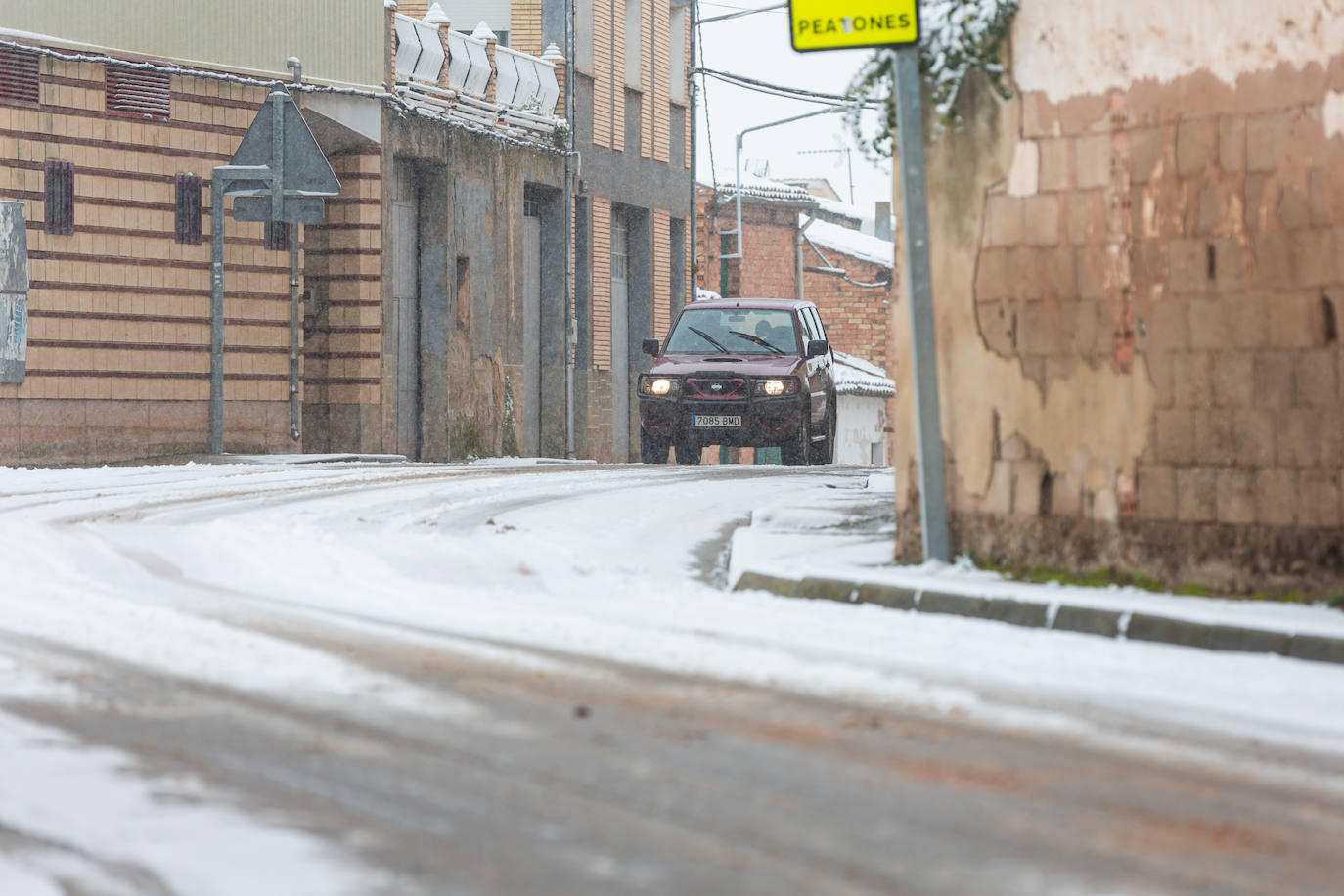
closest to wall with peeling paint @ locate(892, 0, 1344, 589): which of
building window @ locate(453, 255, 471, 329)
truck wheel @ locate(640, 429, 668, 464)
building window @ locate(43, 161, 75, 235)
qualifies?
truck wheel @ locate(640, 429, 668, 464)

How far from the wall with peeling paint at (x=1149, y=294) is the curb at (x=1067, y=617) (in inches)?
30.6

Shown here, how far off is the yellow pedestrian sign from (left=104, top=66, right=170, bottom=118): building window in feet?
51.6

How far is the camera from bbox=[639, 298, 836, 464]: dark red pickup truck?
70.9 feet

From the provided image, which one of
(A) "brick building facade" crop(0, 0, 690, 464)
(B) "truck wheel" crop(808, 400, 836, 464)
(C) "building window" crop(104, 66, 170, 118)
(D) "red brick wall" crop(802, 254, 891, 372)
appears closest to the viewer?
(A) "brick building facade" crop(0, 0, 690, 464)

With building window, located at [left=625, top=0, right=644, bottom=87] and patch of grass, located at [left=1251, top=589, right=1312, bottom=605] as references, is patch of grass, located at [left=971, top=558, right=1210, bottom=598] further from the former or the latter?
building window, located at [left=625, top=0, right=644, bottom=87]

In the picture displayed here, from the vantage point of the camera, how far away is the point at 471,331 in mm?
29422

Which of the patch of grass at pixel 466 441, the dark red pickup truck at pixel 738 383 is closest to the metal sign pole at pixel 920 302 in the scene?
the dark red pickup truck at pixel 738 383

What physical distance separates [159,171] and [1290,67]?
17.7m

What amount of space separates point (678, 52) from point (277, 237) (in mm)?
16559

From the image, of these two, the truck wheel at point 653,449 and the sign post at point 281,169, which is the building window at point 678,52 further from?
the truck wheel at point 653,449

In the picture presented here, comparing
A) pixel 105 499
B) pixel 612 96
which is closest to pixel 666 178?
Answer: pixel 612 96

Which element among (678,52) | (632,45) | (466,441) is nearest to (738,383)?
(466,441)

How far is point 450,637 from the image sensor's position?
7508mm

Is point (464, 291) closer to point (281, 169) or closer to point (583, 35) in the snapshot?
point (583, 35)
